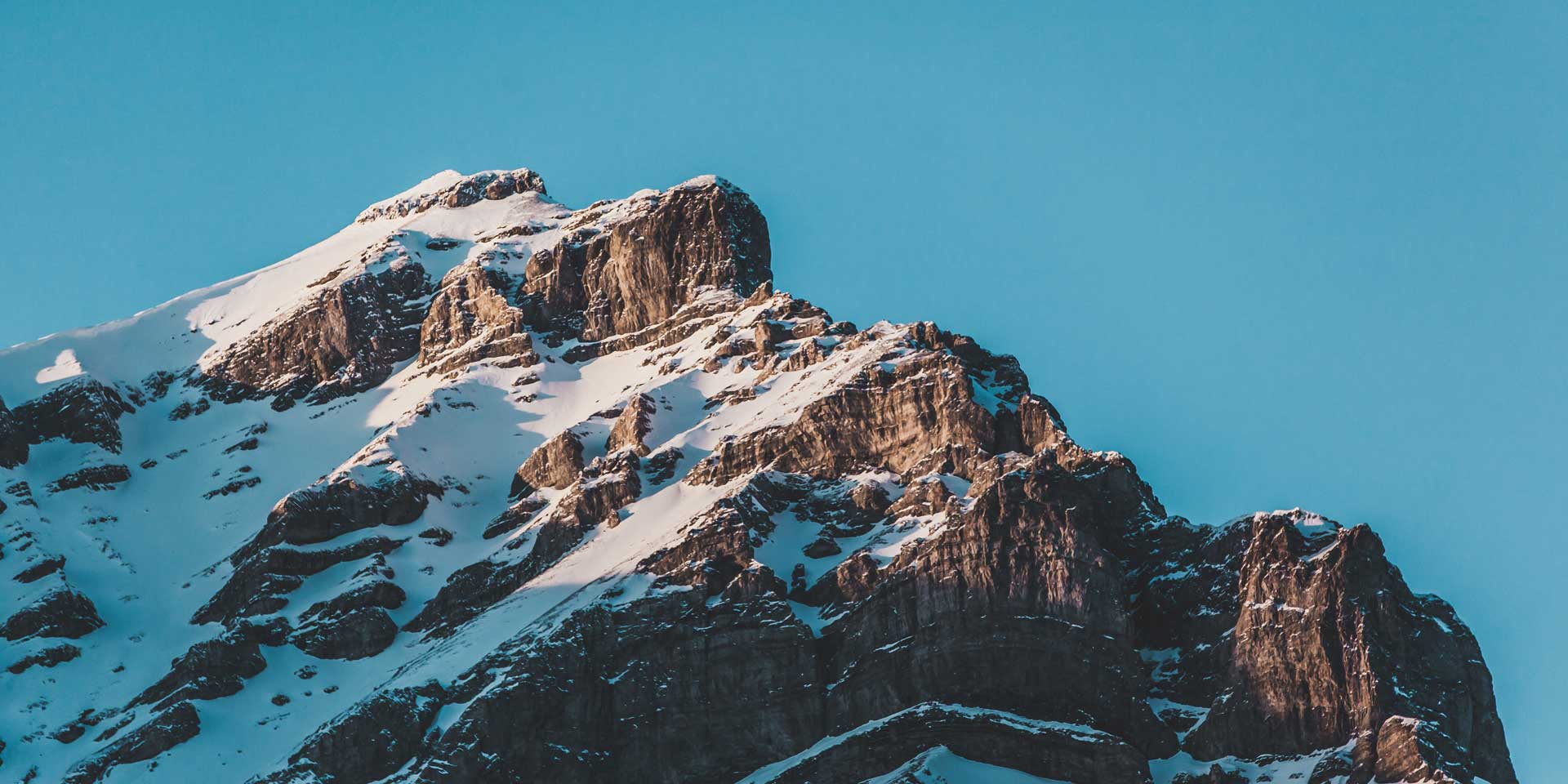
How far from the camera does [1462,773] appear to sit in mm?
194875

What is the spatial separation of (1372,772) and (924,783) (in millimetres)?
33195

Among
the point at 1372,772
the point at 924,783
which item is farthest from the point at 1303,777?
the point at 924,783

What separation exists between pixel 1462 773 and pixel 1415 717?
650 cm

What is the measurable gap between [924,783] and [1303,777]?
93.7 feet

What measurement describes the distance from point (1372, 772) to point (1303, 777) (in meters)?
5.42

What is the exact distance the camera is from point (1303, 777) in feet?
655

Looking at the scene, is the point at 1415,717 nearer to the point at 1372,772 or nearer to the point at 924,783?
the point at 1372,772

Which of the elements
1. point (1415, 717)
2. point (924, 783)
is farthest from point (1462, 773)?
point (924, 783)

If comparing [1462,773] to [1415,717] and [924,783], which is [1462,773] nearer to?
[1415,717]

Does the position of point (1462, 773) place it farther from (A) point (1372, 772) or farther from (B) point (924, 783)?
(B) point (924, 783)

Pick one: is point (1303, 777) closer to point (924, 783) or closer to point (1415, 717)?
point (1415, 717)

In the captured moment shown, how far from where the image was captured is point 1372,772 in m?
197

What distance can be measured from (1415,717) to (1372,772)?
20.2 ft
